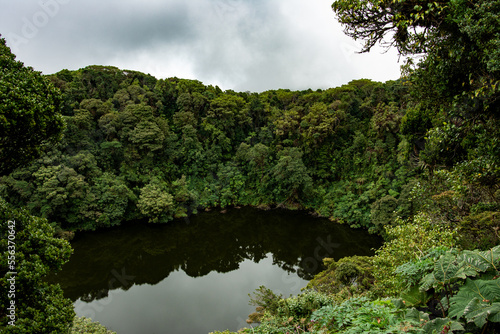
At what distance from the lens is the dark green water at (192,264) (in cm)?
869

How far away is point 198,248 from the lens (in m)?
13.6

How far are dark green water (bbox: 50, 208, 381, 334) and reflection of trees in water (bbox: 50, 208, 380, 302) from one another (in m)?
0.04

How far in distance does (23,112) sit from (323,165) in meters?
18.0

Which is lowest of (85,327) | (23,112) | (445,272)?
(85,327)

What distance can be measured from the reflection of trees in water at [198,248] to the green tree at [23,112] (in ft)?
26.4

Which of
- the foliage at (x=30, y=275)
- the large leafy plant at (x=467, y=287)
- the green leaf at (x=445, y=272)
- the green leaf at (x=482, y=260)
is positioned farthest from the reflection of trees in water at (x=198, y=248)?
the green leaf at (x=482, y=260)

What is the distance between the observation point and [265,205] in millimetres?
19078

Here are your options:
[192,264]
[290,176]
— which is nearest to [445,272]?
[192,264]

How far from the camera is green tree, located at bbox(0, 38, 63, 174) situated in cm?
343

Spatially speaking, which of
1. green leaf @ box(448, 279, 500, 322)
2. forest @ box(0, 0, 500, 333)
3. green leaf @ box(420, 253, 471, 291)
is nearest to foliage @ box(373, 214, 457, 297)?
forest @ box(0, 0, 500, 333)

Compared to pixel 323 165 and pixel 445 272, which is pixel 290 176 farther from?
pixel 445 272

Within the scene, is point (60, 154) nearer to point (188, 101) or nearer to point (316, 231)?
point (188, 101)

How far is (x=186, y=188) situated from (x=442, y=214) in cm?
1533

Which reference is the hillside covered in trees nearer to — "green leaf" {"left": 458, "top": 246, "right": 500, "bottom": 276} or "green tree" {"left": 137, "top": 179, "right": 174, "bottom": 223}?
"green tree" {"left": 137, "top": 179, "right": 174, "bottom": 223}
